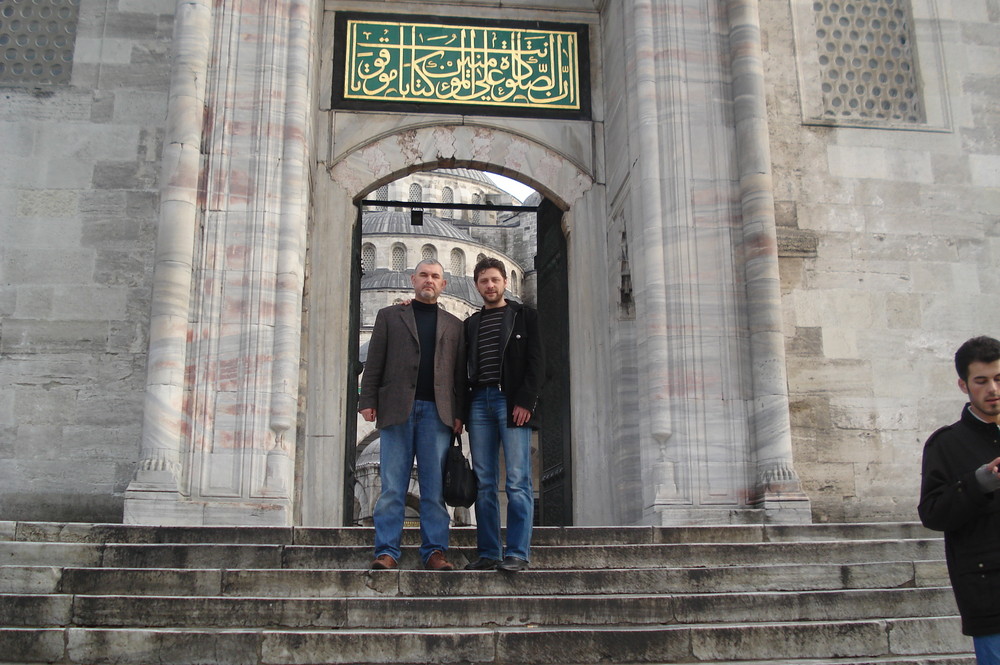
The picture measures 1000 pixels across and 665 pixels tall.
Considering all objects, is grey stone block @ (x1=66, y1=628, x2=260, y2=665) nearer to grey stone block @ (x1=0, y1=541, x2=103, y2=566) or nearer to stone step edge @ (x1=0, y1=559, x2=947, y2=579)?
stone step edge @ (x1=0, y1=559, x2=947, y2=579)

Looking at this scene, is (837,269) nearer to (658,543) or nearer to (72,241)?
(658,543)

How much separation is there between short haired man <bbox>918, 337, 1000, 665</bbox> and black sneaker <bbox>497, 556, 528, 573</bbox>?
8.39ft

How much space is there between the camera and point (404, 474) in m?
6.16

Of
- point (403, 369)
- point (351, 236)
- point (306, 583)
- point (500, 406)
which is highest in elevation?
point (351, 236)

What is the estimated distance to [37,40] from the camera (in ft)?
34.7

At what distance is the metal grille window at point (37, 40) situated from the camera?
1047cm

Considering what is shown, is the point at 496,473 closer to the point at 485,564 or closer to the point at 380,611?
the point at 485,564

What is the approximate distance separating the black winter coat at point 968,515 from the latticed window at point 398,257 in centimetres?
5459

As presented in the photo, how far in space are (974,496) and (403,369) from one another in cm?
344

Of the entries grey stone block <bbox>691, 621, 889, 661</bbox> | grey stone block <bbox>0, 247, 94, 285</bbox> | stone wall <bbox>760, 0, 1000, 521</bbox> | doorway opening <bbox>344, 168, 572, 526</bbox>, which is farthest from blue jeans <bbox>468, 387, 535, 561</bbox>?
doorway opening <bbox>344, 168, 572, 526</bbox>

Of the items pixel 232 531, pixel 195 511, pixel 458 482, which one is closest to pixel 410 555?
pixel 458 482

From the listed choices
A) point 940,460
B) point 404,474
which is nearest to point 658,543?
point 404,474

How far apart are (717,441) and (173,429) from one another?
14.3 ft

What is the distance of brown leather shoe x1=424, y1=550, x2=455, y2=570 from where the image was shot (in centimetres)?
586
